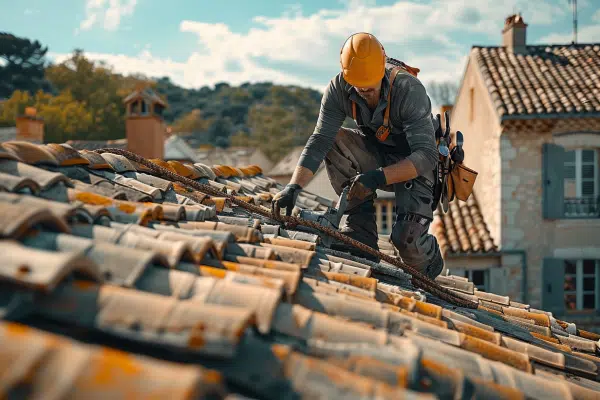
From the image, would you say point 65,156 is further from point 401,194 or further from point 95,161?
point 401,194

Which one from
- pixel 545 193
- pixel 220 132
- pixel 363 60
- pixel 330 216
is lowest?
pixel 330 216

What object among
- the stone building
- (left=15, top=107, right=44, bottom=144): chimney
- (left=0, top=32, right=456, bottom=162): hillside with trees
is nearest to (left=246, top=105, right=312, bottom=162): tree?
(left=0, top=32, right=456, bottom=162): hillside with trees

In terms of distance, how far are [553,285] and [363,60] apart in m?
11.3

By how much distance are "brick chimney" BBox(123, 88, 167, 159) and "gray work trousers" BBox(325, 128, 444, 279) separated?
17.9 metres

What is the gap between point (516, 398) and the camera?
212 centimetres

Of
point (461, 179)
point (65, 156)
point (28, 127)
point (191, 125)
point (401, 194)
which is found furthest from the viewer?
point (191, 125)

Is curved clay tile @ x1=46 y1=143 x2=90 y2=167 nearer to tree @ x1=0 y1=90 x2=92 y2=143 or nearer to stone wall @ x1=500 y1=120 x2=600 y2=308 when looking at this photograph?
stone wall @ x1=500 y1=120 x2=600 y2=308

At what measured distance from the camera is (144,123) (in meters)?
21.9

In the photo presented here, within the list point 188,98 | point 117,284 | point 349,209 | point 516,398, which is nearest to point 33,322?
point 117,284

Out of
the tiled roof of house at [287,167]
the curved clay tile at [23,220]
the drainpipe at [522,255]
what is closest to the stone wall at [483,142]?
the drainpipe at [522,255]

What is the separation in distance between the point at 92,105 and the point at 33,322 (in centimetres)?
4994

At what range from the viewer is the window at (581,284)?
13.8m

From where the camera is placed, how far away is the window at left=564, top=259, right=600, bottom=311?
13750 mm

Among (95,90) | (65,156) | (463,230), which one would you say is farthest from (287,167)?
(65,156)
